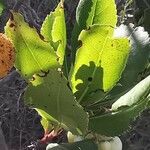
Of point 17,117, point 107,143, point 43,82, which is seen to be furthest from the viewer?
point 17,117

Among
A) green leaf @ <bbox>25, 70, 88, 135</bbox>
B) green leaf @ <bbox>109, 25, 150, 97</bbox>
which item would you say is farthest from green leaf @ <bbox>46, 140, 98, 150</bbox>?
green leaf @ <bbox>109, 25, 150, 97</bbox>

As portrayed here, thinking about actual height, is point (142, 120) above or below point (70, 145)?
below

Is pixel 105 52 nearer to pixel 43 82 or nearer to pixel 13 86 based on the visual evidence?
pixel 43 82

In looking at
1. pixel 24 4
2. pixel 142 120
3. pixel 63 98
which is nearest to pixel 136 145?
pixel 142 120

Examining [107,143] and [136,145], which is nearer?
[107,143]

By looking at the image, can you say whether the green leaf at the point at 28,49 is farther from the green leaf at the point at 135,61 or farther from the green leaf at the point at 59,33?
the green leaf at the point at 135,61

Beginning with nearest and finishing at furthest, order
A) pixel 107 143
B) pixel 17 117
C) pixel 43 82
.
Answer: pixel 43 82, pixel 107 143, pixel 17 117

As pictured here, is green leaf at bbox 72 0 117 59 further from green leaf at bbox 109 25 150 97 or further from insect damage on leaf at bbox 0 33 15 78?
insect damage on leaf at bbox 0 33 15 78

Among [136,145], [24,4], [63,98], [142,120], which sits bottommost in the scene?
[136,145]
